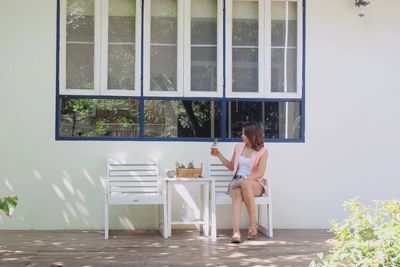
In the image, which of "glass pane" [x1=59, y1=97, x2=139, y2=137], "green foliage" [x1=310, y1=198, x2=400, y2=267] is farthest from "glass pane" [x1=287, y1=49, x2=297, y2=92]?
"green foliage" [x1=310, y1=198, x2=400, y2=267]

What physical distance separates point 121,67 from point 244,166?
5.81 feet

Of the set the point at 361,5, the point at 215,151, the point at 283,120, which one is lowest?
the point at 215,151

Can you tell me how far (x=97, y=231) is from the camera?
6.78 meters

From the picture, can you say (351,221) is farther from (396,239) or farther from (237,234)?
(237,234)

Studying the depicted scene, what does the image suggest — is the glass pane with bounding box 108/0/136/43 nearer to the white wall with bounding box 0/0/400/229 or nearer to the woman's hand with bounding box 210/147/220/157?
the white wall with bounding box 0/0/400/229

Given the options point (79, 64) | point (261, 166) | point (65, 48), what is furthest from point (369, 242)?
point (65, 48)

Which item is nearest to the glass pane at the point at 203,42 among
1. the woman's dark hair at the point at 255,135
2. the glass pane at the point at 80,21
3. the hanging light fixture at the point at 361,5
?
the woman's dark hair at the point at 255,135

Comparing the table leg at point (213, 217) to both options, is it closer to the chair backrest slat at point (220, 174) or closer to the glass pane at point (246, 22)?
the chair backrest slat at point (220, 174)

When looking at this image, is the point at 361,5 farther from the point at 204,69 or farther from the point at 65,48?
the point at 65,48

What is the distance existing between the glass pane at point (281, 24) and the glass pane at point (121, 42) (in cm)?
160

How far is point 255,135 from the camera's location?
6.61 m

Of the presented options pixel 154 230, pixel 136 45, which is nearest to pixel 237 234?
pixel 154 230

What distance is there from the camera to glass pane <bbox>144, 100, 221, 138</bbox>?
702 cm

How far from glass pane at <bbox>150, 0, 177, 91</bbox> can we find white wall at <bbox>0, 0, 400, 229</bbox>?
732mm
